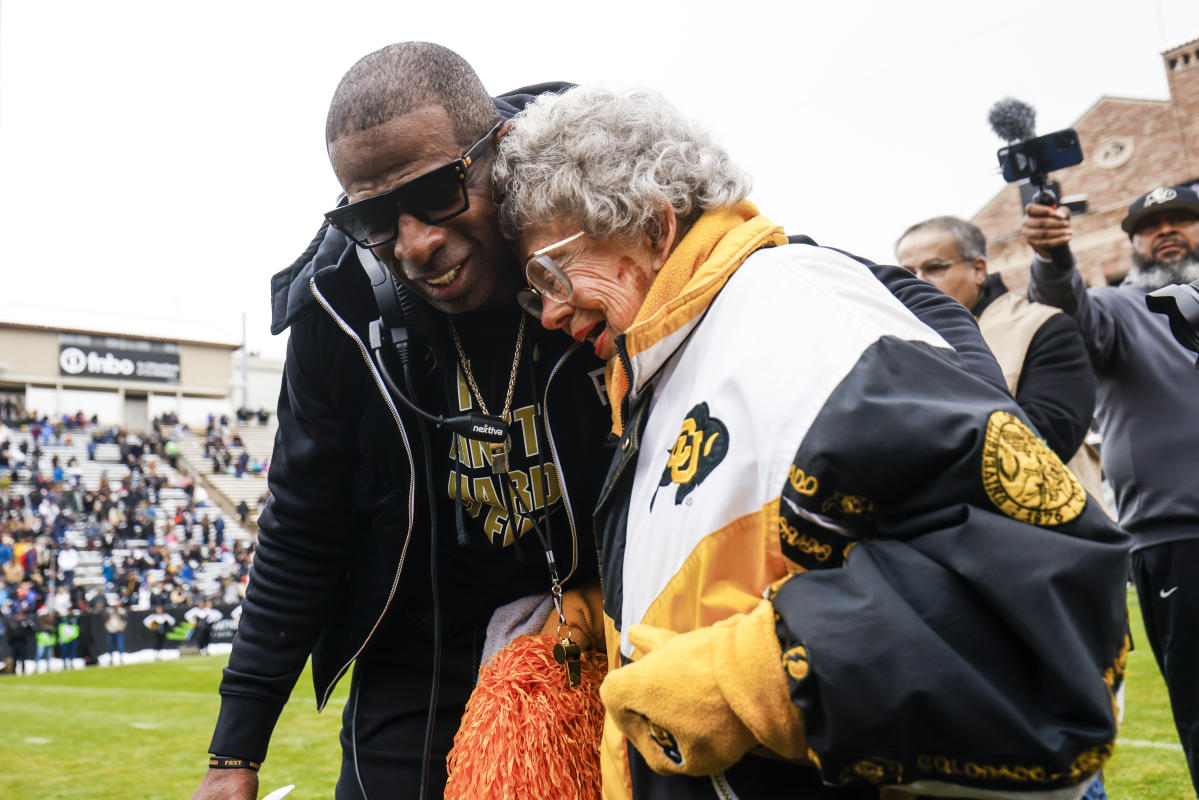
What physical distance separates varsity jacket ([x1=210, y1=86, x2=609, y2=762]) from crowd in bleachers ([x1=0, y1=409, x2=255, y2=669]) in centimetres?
1956

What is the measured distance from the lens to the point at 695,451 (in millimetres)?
1437

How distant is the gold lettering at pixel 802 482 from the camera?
4.03 ft

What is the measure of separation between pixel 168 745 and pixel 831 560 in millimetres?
8858

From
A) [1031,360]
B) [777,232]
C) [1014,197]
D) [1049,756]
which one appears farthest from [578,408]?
[1014,197]

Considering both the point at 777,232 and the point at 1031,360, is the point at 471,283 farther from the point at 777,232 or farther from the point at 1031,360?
the point at 1031,360

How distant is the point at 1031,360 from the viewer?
3545 millimetres

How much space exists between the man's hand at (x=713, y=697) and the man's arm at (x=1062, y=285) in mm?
2946

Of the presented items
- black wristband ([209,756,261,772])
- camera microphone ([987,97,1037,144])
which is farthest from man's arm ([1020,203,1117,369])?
black wristband ([209,756,261,772])

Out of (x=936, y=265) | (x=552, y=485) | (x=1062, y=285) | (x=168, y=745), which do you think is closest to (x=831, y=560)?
(x=552, y=485)

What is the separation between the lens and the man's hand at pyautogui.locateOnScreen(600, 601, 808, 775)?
119 centimetres

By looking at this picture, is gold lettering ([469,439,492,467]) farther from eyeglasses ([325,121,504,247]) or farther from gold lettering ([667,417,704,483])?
gold lettering ([667,417,704,483])

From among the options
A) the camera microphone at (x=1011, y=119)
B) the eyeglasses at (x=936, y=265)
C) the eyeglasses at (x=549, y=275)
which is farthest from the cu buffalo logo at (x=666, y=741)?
the eyeglasses at (x=936, y=265)

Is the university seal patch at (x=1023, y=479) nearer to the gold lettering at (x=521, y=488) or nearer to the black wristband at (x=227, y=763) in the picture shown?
the gold lettering at (x=521, y=488)

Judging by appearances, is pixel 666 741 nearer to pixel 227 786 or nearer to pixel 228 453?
pixel 227 786
